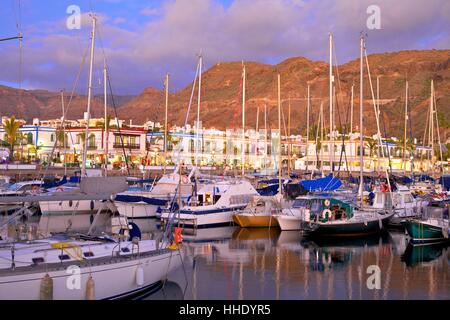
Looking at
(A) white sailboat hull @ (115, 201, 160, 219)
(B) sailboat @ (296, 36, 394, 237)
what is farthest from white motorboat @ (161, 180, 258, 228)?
(B) sailboat @ (296, 36, 394, 237)

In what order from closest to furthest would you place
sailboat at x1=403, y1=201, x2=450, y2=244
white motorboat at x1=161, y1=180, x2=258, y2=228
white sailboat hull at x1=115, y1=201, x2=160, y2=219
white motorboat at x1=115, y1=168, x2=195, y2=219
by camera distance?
sailboat at x1=403, y1=201, x2=450, y2=244
white motorboat at x1=161, y1=180, x2=258, y2=228
white sailboat hull at x1=115, y1=201, x2=160, y2=219
white motorboat at x1=115, y1=168, x2=195, y2=219

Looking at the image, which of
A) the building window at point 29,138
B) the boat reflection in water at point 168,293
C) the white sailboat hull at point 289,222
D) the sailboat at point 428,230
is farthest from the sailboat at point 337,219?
the building window at point 29,138

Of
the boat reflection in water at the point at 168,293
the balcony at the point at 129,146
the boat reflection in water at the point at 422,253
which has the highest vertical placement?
the balcony at the point at 129,146

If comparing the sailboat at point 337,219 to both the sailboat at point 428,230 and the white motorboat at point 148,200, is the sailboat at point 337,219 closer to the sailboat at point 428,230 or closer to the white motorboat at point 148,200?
the sailboat at point 428,230

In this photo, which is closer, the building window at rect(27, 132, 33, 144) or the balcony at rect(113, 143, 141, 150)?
the balcony at rect(113, 143, 141, 150)

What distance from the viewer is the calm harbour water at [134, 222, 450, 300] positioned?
Result: 20.9 m

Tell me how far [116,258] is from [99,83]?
33311 millimetres

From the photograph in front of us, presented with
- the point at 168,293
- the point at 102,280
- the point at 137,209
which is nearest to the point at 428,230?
the point at 168,293

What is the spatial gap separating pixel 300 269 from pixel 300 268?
0.24 metres

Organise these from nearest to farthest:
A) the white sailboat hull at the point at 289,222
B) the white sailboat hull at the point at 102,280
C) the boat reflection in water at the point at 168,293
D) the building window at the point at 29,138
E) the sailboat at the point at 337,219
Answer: the white sailboat hull at the point at 102,280 → the boat reflection in water at the point at 168,293 → the sailboat at the point at 337,219 → the white sailboat hull at the point at 289,222 → the building window at the point at 29,138

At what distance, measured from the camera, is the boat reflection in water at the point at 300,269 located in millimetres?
21047

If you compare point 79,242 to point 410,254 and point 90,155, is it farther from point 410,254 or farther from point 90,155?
point 90,155

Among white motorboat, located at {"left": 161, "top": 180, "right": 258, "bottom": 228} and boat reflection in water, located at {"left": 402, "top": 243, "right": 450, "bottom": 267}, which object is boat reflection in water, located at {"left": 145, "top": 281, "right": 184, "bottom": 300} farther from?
white motorboat, located at {"left": 161, "top": 180, "right": 258, "bottom": 228}

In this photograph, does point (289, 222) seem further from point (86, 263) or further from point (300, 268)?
point (86, 263)
